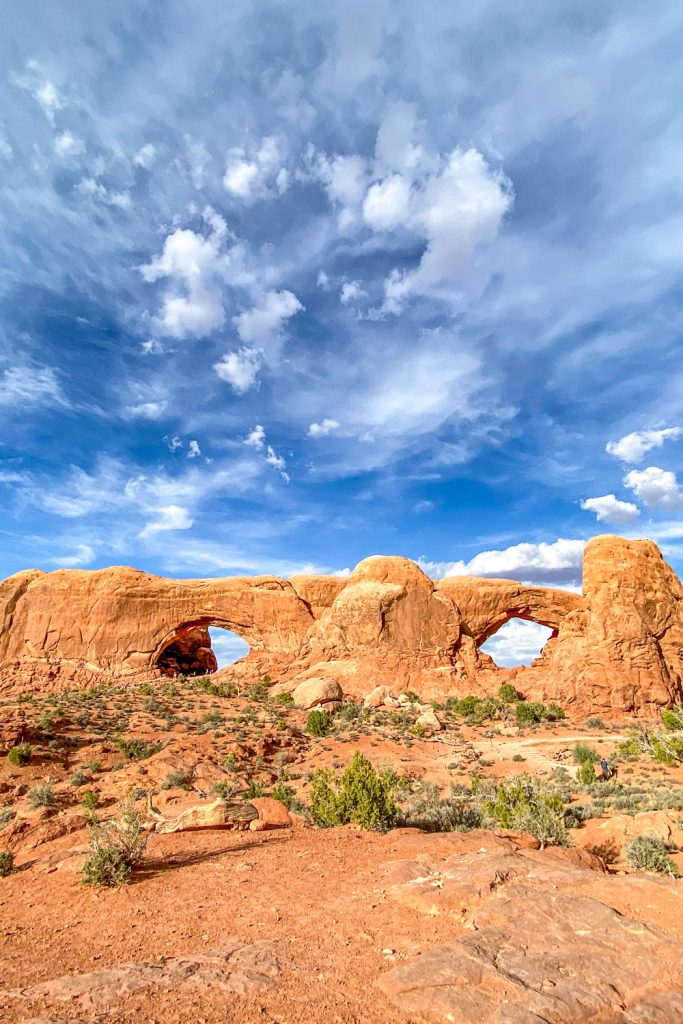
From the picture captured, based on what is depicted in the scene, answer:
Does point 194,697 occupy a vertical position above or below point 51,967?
above

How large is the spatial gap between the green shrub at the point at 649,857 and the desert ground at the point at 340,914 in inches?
3.8

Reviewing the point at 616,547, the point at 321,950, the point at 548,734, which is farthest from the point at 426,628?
the point at 321,950

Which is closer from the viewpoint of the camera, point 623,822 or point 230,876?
point 230,876

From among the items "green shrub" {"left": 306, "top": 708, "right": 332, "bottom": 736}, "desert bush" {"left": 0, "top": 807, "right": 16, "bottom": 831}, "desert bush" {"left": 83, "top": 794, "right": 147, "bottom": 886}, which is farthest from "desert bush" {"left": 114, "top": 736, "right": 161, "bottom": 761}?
"desert bush" {"left": 83, "top": 794, "right": 147, "bottom": 886}

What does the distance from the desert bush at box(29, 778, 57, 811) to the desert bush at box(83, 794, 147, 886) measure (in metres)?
7.73

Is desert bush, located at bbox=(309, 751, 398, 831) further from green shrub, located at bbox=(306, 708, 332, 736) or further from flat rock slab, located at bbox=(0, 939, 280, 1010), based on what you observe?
green shrub, located at bbox=(306, 708, 332, 736)

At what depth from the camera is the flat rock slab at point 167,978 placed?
4.50 meters

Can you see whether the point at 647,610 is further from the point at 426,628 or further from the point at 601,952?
the point at 601,952

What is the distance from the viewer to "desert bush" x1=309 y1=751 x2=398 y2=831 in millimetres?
11055

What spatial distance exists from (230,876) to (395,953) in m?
3.93

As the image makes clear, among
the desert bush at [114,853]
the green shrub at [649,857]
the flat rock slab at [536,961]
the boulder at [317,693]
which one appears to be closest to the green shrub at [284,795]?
the desert bush at [114,853]

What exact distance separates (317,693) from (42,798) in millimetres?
17118

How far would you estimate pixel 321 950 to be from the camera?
5.46m

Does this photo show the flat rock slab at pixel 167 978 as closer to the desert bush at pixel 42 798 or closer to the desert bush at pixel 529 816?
the desert bush at pixel 529 816
